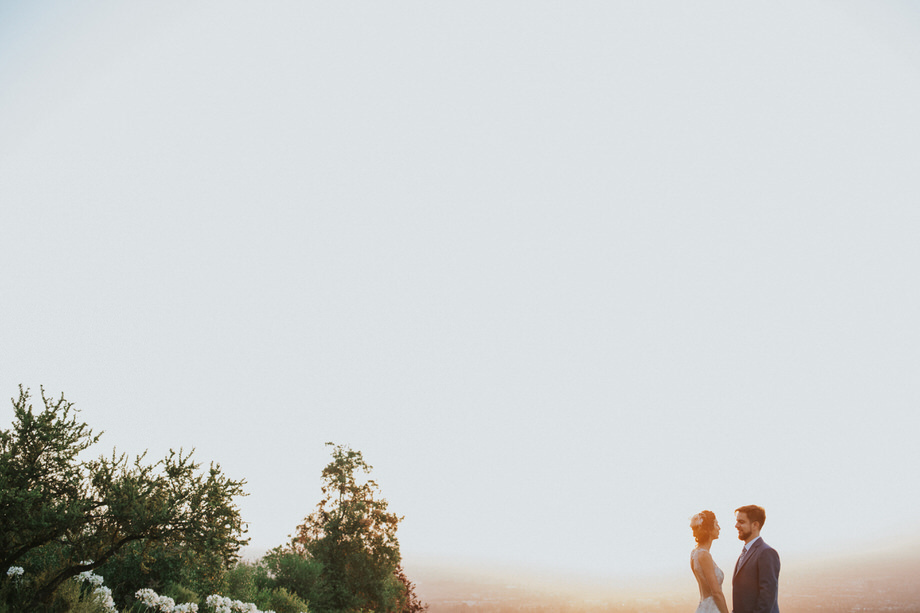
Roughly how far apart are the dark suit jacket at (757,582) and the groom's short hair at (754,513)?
31 cm

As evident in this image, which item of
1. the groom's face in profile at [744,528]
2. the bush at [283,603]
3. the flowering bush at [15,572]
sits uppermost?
the groom's face in profile at [744,528]

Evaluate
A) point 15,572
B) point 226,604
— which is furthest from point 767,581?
point 15,572

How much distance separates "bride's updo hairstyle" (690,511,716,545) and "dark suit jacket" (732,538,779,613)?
748 mm

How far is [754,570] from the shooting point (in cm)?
855

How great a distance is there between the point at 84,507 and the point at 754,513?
17.0 m

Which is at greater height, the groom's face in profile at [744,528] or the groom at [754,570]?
the groom's face in profile at [744,528]

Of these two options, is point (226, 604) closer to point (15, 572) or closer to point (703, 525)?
point (15, 572)

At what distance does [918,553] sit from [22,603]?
169m

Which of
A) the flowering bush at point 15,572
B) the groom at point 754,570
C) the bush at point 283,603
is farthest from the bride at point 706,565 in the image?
the bush at point 283,603

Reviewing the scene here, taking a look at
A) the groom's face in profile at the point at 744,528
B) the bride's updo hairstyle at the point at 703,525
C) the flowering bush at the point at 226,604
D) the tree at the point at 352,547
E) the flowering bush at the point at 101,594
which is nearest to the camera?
the groom's face in profile at the point at 744,528

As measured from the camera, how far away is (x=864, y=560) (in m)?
130

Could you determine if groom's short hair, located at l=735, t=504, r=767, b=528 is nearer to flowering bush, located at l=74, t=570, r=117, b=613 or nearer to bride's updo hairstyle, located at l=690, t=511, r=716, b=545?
bride's updo hairstyle, located at l=690, t=511, r=716, b=545

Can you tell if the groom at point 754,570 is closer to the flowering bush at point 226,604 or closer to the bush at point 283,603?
the flowering bush at point 226,604

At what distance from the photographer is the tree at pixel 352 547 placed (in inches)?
1576
